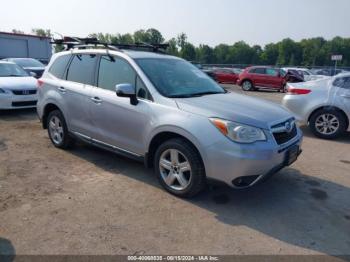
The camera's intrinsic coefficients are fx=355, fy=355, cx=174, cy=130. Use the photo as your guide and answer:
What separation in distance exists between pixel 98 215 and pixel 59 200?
64 centimetres

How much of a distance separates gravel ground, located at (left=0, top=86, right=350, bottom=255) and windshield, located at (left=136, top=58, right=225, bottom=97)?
129 cm

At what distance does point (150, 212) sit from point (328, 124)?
208 inches

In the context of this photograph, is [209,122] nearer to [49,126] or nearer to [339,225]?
[339,225]

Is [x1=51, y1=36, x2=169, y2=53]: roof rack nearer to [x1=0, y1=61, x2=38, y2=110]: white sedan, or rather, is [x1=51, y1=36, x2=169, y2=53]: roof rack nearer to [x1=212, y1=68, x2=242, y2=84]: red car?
[x1=0, y1=61, x2=38, y2=110]: white sedan

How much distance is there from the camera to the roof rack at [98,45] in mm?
5466

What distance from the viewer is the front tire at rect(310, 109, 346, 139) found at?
298 inches

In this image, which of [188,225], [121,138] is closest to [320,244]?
[188,225]

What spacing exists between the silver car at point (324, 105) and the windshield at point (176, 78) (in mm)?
3303

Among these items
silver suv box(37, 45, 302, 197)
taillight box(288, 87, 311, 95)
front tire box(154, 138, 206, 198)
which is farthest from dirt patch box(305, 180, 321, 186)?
taillight box(288, 87, 311, 95)

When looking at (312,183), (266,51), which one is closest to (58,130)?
(312,183)

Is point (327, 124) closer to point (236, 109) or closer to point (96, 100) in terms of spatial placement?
point (236, 109)

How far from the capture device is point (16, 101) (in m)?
9.32

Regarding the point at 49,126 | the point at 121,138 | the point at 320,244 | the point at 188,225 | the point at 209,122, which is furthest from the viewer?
the point at 49,126

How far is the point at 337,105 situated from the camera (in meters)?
7.51
